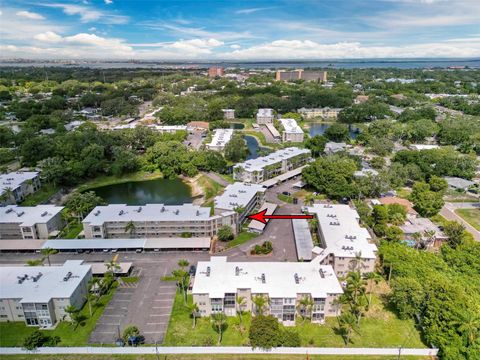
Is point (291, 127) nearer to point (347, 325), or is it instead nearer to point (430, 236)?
point (430, 236)

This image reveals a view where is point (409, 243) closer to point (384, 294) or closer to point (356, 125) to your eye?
point (384, 294)

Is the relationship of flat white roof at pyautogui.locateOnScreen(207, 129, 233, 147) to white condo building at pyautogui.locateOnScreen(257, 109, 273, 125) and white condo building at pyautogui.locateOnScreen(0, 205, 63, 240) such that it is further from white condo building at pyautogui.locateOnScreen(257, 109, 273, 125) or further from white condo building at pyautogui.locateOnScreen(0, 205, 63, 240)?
white condo building at pyautogui.locateOnScreen(0, 205, 63, 240)

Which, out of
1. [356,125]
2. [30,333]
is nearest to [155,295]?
[30,333]

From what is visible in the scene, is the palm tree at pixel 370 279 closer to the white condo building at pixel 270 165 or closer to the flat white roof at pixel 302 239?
the flat white roof at pixel 302 239

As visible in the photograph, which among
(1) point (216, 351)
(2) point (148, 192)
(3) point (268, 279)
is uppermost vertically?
(3) point (268, 279)

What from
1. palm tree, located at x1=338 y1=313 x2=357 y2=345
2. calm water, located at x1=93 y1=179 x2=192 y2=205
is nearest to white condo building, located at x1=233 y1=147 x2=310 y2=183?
calm water, located at x1=93 y1=179 x2=192 y2=205

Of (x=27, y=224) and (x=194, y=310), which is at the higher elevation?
(x=27, y=224)

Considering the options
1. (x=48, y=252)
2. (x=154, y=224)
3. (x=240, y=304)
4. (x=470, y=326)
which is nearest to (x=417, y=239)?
(x=470, y=326)
